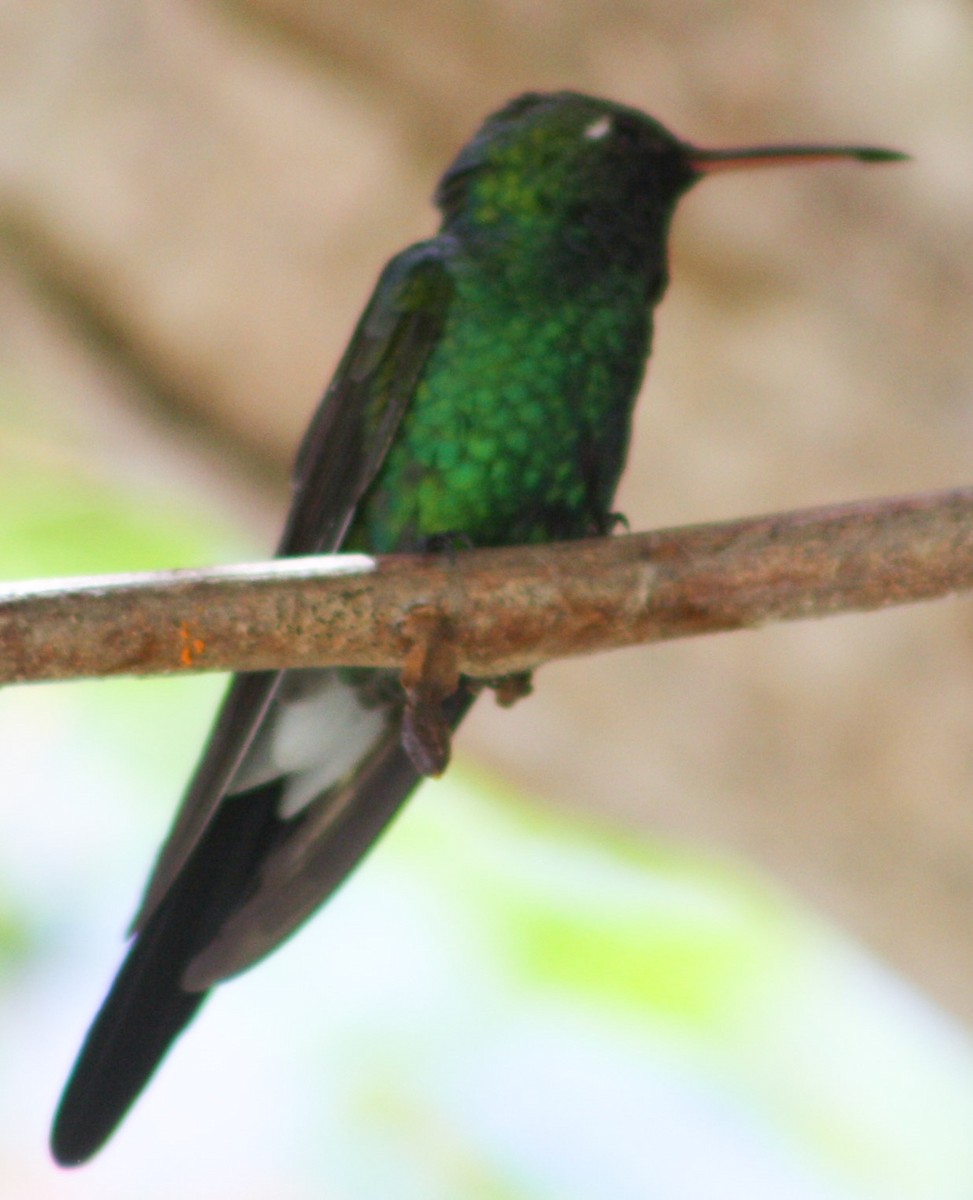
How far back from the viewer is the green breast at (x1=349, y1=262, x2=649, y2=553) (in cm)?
239

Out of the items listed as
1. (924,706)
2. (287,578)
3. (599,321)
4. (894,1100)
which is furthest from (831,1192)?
(287,578)

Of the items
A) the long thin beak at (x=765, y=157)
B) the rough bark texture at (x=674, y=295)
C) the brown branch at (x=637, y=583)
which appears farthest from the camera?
the rough bark texture at (x=674, y=295)

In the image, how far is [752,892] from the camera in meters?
4.79

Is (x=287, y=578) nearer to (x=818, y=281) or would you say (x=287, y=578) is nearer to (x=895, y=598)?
(x=895, y=598)

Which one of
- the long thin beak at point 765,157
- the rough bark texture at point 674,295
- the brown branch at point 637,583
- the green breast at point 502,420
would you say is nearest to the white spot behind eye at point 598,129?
the long thin beak at point 765,157

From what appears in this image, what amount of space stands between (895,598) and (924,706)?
1996 millimetres

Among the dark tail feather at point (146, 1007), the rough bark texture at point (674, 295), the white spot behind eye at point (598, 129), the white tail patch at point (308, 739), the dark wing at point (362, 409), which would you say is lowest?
the dark tail feather at point (146, 1007)

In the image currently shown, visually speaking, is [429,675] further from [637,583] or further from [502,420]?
[502,420]

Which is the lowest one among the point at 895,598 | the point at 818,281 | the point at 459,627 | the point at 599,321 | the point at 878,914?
the point at 459,627

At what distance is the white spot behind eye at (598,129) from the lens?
262 centimetres

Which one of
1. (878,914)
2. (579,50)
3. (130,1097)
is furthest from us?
(878,914)

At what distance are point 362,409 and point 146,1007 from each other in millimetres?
1044

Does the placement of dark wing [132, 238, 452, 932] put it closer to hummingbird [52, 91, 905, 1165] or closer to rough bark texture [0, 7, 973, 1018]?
hummingbird [52, 91, 905, 1165]

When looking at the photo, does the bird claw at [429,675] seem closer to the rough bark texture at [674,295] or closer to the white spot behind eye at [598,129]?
the white spot behind eye at [598,129]
